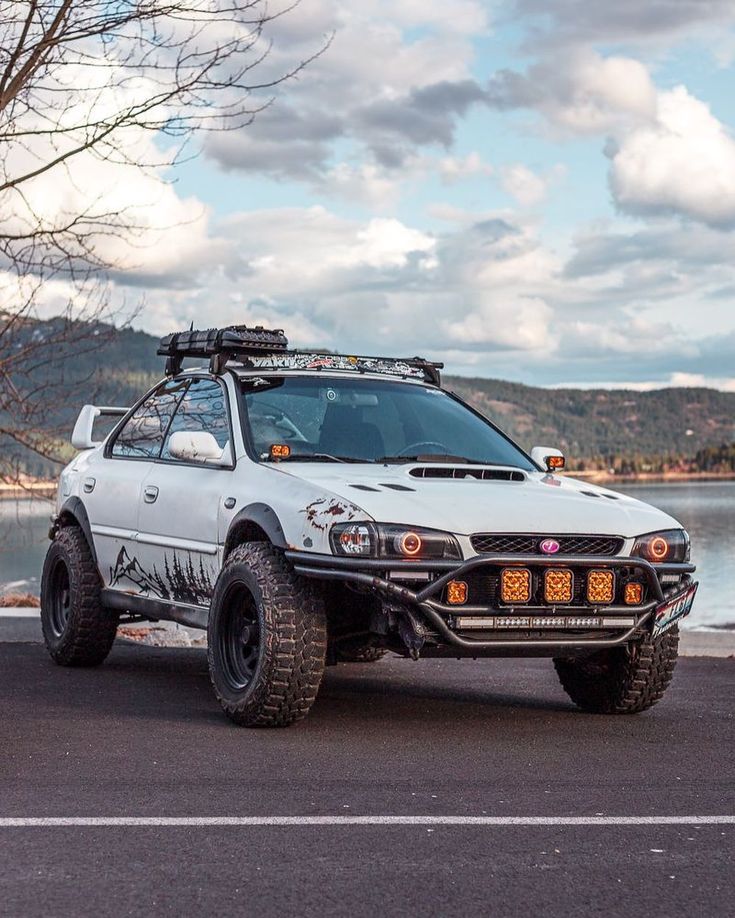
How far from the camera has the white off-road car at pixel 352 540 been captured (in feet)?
22.3

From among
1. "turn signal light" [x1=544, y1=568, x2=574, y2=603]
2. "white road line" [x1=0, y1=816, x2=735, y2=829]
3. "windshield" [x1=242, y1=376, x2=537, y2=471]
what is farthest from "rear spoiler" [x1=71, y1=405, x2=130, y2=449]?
"white road line" [x1=0, y1=816, x2=735, y2=829]

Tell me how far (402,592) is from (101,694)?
2545 millimetres

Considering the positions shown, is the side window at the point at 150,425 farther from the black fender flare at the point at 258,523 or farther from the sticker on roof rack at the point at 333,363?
the black fender flare at the point at 258,523

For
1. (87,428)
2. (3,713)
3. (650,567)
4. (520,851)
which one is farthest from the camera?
(87,428)

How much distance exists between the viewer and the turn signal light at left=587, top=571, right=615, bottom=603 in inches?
276

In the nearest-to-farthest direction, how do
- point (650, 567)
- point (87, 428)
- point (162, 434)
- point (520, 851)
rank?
point (520, 851), point (650, 567), point (162, 434), point (87, 428)

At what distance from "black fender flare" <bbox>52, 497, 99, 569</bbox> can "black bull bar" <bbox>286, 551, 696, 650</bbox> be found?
2.96m

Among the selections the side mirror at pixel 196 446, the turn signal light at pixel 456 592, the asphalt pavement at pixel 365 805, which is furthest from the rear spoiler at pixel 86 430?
the turn signal light at pixel 456 592

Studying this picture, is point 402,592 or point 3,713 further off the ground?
point 402,592

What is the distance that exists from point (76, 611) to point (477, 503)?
3.53m

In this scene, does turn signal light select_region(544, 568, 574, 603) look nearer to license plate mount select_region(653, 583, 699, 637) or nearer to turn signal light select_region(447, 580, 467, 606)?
turn signal light select_region(447, 580, 467, 606)

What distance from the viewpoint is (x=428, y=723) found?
7.50m

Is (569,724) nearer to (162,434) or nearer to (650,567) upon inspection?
(650,567)

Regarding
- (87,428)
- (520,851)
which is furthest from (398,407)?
(520,851)
